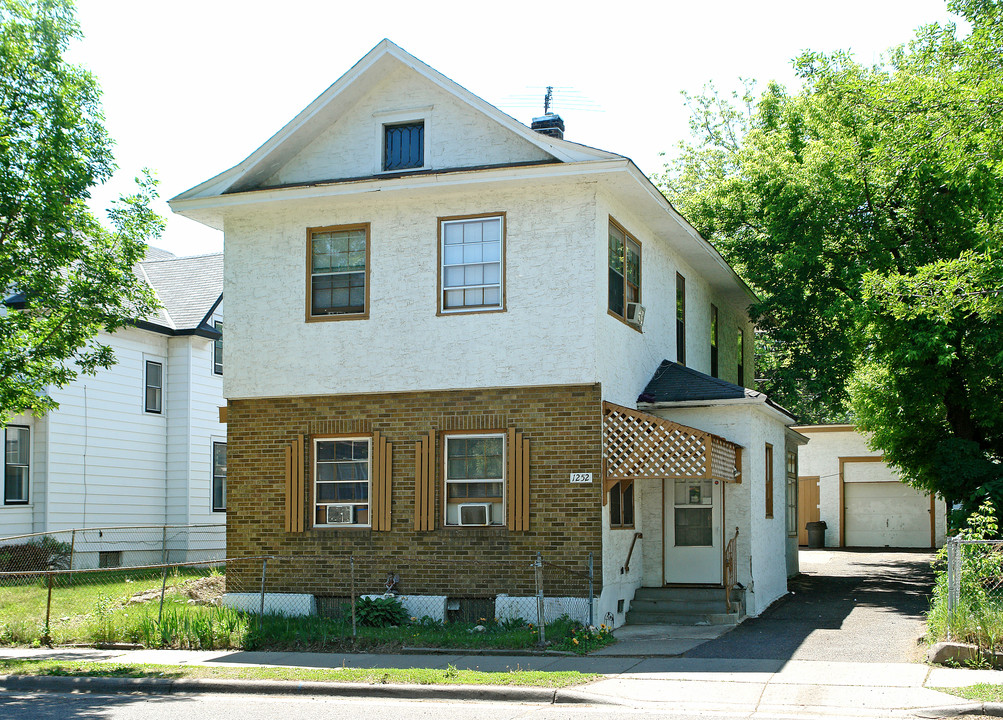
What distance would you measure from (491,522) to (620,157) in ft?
18.6

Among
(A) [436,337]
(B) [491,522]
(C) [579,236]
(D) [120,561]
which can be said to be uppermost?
(C) [579,236]

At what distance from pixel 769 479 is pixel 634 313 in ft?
14.8

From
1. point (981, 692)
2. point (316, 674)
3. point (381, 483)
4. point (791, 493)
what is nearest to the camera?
point (981, 692)

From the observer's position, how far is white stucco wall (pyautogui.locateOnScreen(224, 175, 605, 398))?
50.4 feet

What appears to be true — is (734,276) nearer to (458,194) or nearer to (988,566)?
(458,194)

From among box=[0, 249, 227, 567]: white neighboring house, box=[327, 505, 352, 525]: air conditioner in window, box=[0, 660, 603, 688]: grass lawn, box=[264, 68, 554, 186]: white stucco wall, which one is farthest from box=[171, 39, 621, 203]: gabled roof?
box=[0, 660, 603, 688]: grass lawn

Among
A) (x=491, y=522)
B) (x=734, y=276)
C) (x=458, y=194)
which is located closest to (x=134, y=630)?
(x=491, y=522)

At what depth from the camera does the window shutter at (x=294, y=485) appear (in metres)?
16.3

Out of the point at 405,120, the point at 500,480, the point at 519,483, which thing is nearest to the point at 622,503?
the point at 519,483

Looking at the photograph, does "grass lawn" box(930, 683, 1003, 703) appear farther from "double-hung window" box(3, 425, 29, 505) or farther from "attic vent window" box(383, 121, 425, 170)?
"double-hung window" box(3, 425, 29, 505)

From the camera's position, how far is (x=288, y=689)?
1145 centimetres

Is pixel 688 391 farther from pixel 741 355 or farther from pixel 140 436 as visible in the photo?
pixel 140 436

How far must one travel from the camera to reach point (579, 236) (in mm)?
15344

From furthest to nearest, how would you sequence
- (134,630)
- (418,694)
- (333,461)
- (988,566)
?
1. (333,461)
2. (134,630)
3. (988,566)
4. (418,694)
